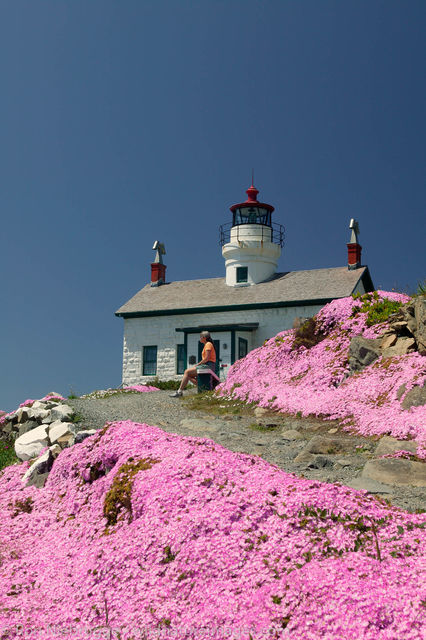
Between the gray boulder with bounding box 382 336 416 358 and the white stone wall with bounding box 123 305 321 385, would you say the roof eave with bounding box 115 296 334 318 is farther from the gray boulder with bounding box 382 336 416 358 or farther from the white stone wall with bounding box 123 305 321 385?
the gray boulder with bounding box 382 336 416 358

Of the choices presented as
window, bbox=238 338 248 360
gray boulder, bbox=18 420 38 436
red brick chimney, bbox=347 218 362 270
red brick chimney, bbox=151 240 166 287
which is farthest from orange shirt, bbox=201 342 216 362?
red brick chimney, bbox=151 240 166 287

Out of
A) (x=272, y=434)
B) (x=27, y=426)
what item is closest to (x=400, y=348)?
(x=272, y=434)

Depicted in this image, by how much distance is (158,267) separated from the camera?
41.0 m

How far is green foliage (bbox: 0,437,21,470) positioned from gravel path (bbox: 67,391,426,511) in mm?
1577

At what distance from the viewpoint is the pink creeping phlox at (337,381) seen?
1297 centimetres

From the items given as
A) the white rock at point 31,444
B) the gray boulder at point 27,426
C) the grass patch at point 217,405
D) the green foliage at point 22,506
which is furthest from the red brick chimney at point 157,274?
the green foliage at point 22,506

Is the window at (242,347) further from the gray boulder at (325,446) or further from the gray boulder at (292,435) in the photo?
the gray boulder at (325,446)

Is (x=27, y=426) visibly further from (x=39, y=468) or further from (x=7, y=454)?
(x=39, y=468)

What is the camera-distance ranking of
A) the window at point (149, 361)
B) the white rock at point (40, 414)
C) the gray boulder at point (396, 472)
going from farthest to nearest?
the window at point (149, 361) < the white rock at point (40, 414) < the gray boulder at point (396, 472)

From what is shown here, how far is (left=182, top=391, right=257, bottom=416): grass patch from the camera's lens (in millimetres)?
16962

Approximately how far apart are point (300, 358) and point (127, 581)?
13.3m

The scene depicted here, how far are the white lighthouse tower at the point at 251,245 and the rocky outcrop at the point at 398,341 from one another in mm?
21019

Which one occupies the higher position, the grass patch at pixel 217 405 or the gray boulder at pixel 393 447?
the grass patch at pixel 217 405

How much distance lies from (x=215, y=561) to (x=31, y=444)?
732cm
